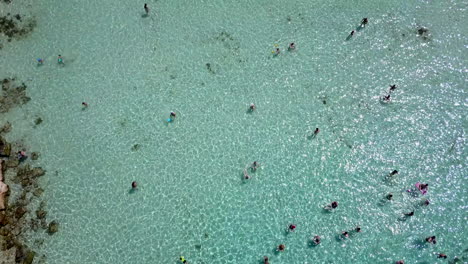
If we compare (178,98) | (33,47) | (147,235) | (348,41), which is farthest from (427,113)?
(33,47)

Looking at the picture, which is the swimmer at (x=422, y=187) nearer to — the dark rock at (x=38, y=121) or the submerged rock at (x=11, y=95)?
the dark rock at (x=38, y=121)

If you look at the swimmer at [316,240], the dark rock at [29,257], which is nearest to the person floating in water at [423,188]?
the swimmer at [316,240]

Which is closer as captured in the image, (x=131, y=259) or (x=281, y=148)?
(x=131, y=259)

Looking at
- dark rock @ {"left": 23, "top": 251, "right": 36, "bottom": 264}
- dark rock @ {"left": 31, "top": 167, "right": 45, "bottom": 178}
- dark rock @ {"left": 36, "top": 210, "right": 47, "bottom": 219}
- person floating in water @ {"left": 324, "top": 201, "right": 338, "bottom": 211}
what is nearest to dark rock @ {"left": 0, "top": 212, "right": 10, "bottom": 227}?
dark rock @ {"left": 36, "top": 210, "right": 47, "bottom": 219}

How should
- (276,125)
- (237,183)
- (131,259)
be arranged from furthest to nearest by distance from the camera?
(276,125), (237,183), (131,259)

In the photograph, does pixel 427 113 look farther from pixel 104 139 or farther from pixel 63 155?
pixel 63 155

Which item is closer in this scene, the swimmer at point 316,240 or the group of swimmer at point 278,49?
the swimmer at point 316,240
